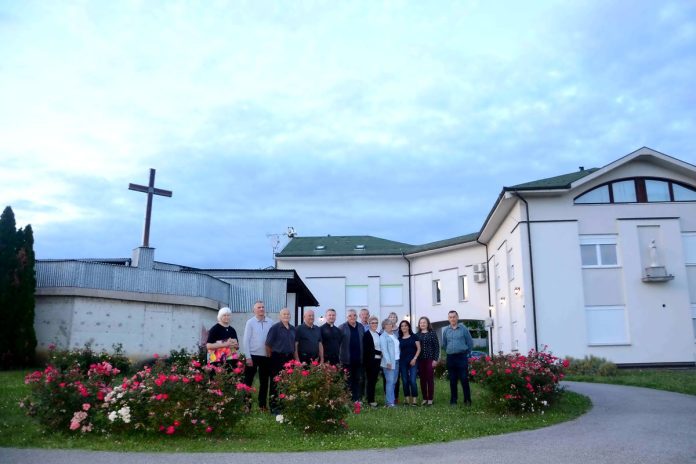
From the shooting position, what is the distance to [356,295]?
39.0 m

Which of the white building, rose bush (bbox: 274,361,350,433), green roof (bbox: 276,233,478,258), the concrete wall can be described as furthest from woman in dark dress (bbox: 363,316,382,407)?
green roof (bbox: 276,233,478,258)

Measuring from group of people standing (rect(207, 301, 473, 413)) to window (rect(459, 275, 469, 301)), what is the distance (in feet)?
75.4

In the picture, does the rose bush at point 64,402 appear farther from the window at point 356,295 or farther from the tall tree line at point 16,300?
the window at point 356,295

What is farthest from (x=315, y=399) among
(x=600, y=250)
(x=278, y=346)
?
(x=600, y=250)

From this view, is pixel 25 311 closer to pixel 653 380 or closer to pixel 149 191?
pixel 149 191

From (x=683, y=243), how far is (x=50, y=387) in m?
22.1

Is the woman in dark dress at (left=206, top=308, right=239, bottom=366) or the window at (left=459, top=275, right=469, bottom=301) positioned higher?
the window at (left=459, top=275, right=469, bottom=301)

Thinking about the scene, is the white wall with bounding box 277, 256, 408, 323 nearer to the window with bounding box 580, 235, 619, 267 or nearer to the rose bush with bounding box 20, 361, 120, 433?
the window with bounding box 580, 235, 619, 267

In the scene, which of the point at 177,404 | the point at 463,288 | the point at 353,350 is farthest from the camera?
the point at 463,288

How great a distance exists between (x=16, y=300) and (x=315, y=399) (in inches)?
524

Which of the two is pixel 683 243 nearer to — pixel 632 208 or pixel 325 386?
pixel 632 208

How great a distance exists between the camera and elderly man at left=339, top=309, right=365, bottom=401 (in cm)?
1092

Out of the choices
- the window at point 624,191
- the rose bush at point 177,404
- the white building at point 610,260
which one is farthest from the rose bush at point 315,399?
the window at point 624,191

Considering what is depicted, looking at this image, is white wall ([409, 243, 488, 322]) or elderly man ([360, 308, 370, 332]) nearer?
elderly man ([360, 308, 370, 332])
